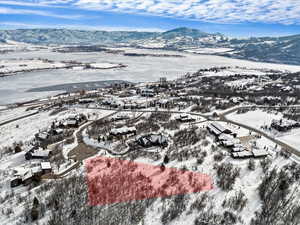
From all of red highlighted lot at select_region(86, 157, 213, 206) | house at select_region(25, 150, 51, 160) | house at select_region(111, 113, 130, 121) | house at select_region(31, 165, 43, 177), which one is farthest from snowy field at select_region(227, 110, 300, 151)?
house at select_region(25, 150, 51, 160)

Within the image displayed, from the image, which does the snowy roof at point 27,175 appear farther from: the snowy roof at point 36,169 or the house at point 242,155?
the house at point 242,155

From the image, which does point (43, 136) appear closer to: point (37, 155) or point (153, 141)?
point (37, 155)

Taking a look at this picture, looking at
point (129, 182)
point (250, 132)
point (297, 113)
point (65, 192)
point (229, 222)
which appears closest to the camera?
point (229, 222)

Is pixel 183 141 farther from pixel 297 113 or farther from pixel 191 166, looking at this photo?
pixel 297 113

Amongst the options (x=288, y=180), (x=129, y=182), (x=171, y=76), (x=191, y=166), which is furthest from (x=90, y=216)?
(x=171, y=76)

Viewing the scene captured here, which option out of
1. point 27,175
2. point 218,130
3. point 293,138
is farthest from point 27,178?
point 293,138

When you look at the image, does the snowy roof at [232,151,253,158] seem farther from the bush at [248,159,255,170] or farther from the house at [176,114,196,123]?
the house at [176,114,196,123]
